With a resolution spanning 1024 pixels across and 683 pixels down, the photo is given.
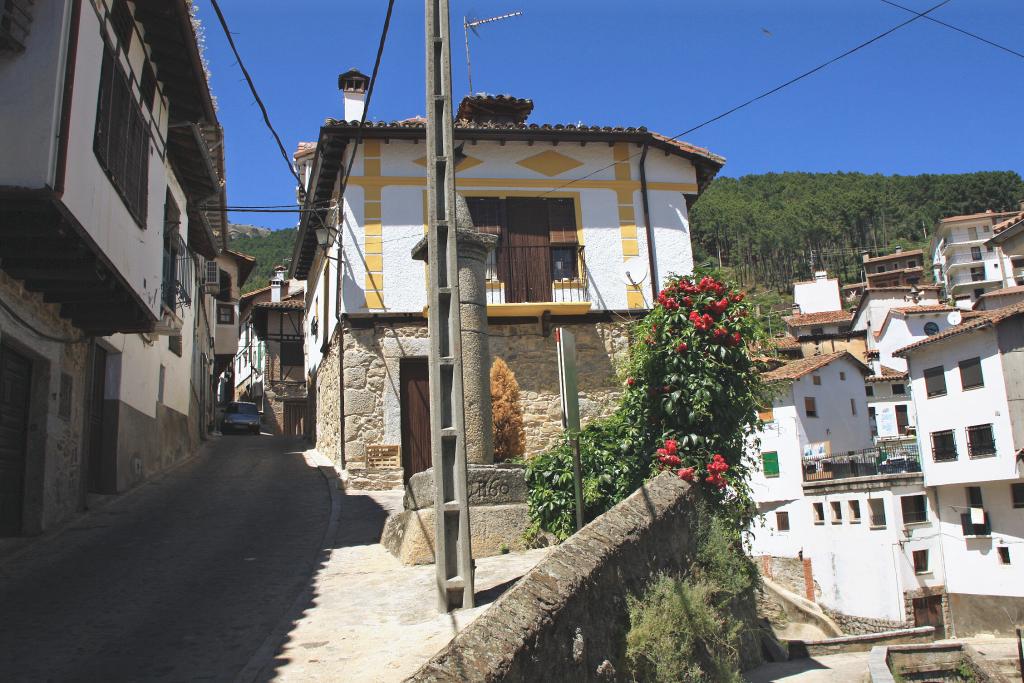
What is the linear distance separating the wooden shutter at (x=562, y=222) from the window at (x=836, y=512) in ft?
68.7

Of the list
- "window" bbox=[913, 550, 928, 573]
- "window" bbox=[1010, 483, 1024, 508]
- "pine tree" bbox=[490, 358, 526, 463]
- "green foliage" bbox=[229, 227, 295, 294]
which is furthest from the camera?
"green foliage" bbox=[229, 227, 295, 294]

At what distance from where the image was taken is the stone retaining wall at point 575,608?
3869mm

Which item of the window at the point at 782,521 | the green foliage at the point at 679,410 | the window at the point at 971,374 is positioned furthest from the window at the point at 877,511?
the green foliage at the point at 679,410

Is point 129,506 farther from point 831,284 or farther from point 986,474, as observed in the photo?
point 831,284

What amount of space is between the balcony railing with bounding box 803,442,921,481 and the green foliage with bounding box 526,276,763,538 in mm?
26299

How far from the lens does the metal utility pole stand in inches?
265

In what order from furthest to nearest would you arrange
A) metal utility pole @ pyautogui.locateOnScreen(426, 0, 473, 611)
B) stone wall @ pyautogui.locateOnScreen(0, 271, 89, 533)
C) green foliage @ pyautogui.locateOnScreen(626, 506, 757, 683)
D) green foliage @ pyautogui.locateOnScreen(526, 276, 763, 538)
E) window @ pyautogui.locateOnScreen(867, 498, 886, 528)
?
window @ pyautogui.locateOnScreen(867, 498, 886, 528), stone wall @ pyautogui.locateOnScreen(0, 271, 89, 533), green foliage @ pyautogui.locateOnScreen(526, 276, 763, 538), metal utility pole @ pyautogui.locateOnScreen(426, 0, 473, 611), green foliage @ pyautogui.locateOnScreen(626, 506, 757, 683)

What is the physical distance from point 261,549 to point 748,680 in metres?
5.82

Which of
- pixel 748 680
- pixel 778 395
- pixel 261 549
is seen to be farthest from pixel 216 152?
pixel 748 680

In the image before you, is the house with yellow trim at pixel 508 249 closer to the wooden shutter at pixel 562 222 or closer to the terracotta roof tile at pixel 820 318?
the wooden shutter at pixel 562 222

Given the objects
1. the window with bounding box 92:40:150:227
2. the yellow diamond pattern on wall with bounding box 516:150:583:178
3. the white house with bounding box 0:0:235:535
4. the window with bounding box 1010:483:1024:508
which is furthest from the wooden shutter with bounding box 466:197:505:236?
the window with bounding box 1010:483:1024:508

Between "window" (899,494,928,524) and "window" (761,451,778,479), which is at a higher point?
"window" (761,451,778,479)

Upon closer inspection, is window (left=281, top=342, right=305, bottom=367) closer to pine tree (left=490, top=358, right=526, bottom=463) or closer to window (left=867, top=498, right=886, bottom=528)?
window (left=867, top=498, right=886, bottom=528)

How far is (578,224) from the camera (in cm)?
1655
